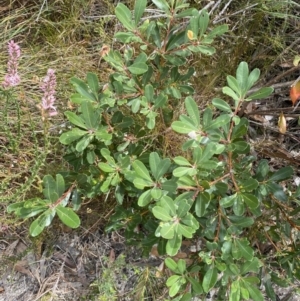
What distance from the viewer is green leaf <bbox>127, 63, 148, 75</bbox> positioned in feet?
4.93

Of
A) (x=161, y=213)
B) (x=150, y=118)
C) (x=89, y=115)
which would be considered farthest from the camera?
(x=150, y=118)

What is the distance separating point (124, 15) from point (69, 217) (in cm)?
66

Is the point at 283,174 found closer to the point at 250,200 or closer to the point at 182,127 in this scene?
the point at 250,200

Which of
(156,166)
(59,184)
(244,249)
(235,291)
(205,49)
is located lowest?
(235,291)

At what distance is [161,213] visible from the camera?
1362 millimetres

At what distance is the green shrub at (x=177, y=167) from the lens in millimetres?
1428

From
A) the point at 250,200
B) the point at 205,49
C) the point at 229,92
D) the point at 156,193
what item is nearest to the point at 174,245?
the point at 156,193

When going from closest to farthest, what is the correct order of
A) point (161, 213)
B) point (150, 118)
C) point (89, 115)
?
point (161, 213), point (89, 115), point (150, 118)

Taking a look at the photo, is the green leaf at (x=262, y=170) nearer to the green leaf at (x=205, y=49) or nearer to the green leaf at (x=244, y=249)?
the green leaf at (x=244, y=249)

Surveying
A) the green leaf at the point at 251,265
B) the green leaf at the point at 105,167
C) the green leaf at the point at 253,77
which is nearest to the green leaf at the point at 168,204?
the green leaf at the point at 105,167

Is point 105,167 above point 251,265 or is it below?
above

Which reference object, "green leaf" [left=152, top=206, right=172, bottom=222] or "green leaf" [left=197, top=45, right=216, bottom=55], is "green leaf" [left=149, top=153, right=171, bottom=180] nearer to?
"green leaf" [left=152, top=206, right=172, bottom=222]

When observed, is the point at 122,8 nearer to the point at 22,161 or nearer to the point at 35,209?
the point at 35,209

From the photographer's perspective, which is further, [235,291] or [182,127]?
[235,291]
